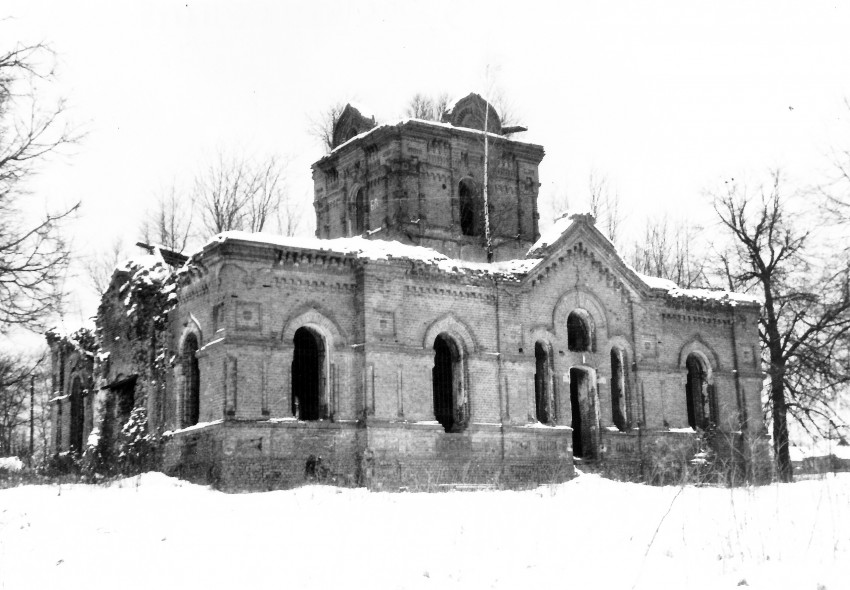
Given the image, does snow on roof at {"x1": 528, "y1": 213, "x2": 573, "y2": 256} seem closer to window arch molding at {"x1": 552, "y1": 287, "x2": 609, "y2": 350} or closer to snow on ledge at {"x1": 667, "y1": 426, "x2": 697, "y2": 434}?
window arch molding at {"x1": 552, "y1": 287, "x2": 609, "y2": 350}

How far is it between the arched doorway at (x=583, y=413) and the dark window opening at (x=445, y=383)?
10.7 feet

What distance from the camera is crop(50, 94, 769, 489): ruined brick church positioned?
21.0m

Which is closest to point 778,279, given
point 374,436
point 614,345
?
point 614,345

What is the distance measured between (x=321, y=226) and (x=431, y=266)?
32.1 feet

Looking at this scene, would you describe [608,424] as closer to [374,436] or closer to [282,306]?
[374,436]

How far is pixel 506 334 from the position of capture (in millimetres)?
23688

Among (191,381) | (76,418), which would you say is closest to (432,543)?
(191,381)

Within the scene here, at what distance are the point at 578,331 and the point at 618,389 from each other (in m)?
1.80

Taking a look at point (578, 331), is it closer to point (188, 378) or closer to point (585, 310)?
point (585, 310)

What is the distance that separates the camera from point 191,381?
22.7m

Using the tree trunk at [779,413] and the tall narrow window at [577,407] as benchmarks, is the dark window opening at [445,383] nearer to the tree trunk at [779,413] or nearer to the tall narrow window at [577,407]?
the tall narrow window at [577,407]

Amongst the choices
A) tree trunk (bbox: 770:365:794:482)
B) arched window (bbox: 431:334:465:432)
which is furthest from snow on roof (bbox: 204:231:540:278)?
tree trunk (bbox: 770:365:794:482)

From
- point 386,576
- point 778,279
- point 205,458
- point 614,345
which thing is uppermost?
point 778,279

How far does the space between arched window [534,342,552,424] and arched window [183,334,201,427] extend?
771cm
